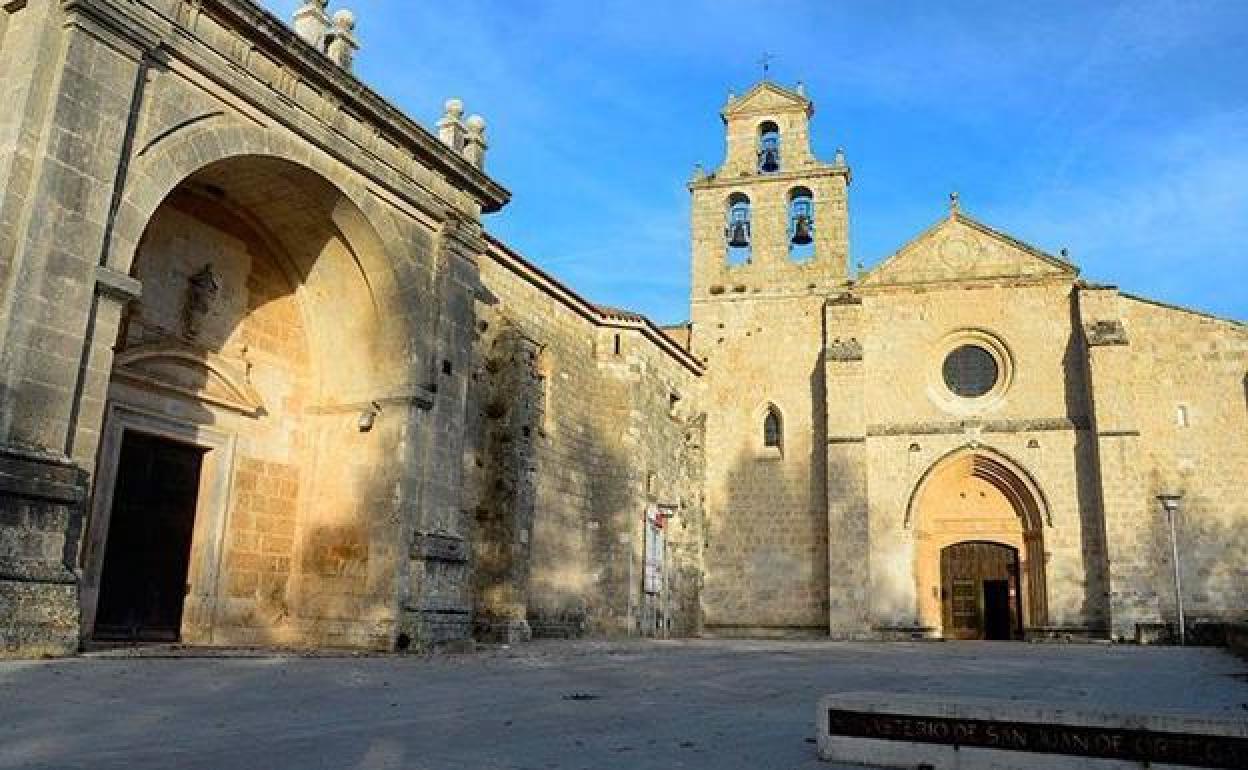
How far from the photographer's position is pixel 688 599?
21.6 meters

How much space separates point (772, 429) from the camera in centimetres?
2378

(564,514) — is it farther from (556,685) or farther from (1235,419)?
(1235,419)

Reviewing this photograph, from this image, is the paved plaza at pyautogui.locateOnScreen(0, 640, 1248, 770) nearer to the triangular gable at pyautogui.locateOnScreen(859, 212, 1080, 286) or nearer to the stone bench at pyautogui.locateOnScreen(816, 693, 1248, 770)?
the stone bench at pyautogui.locateOnScreen(816, 693, 1248, 770)

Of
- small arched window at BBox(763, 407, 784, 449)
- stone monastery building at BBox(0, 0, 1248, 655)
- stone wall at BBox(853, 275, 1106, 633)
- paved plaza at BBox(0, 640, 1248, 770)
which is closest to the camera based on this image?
paved plaza at BBox(0, 640, 1248, 770)

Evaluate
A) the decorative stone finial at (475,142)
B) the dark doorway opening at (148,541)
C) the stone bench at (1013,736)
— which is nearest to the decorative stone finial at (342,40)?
the decorative stone finial at (475,142)

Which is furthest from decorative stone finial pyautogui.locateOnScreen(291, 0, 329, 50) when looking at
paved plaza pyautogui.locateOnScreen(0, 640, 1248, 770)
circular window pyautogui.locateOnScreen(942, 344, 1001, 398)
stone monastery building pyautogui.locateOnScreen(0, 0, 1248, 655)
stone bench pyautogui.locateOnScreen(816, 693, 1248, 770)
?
circular window pyautogui.locateOnScreen(942, 344, 1001, 398)

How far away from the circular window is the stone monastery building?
121 millimetres

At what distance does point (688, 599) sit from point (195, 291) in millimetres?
13814

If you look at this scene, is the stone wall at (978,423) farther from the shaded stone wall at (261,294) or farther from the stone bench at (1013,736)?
the stone bench at (1013,736)

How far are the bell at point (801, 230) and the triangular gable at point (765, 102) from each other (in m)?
2.83

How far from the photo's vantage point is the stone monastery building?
7.84 m

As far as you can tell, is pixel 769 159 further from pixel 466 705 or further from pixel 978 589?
pixel 466 705

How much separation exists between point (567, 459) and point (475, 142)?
628 cm

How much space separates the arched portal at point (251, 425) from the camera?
995 cm
